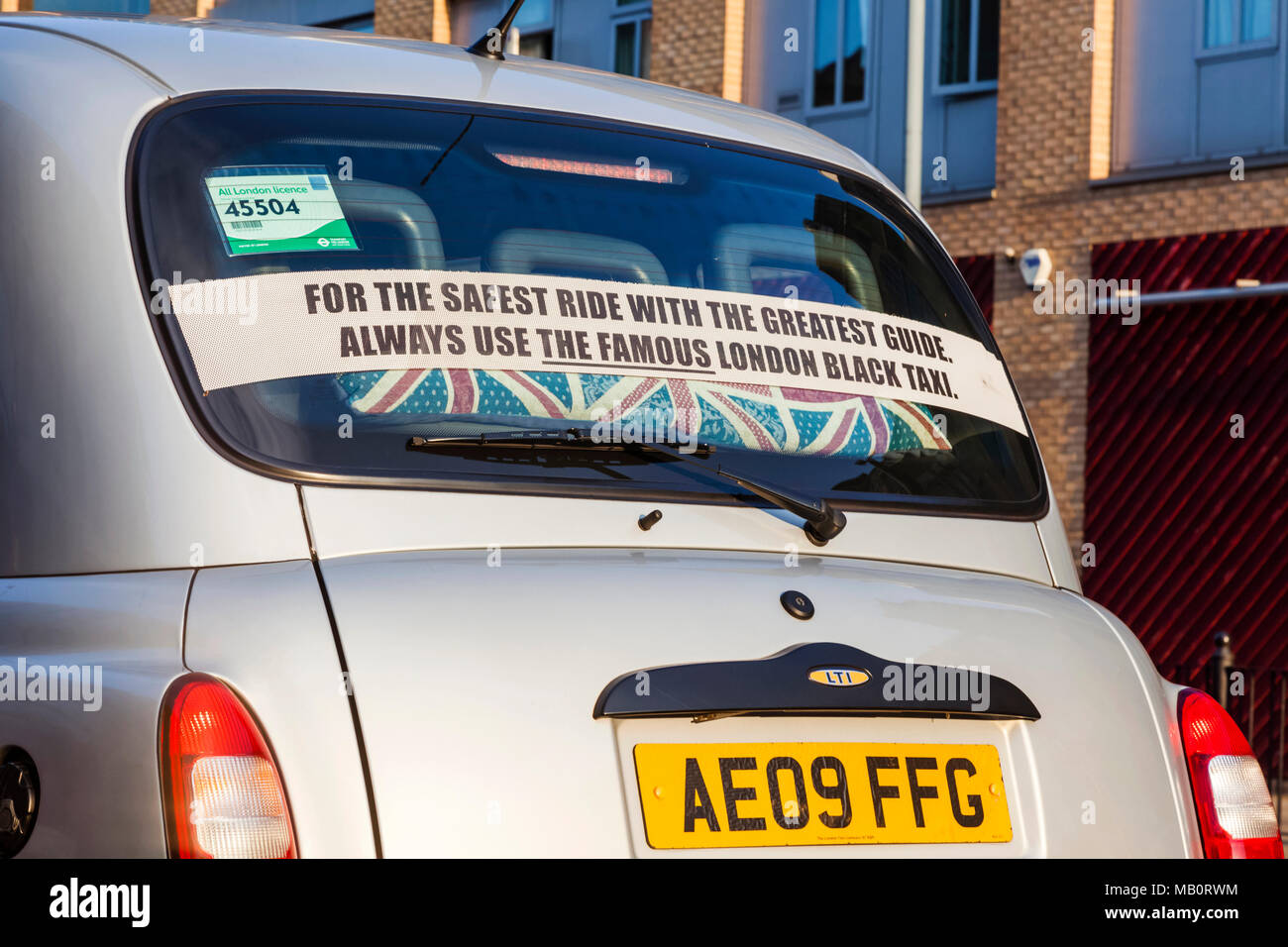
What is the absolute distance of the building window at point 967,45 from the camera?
56.5ft

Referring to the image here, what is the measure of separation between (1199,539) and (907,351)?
1338 centimetres

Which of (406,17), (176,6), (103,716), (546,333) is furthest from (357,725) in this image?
(176,6)

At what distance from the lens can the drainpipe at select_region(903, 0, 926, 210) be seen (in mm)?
12391

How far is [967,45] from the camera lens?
682 inches

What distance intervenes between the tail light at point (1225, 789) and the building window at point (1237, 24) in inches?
546

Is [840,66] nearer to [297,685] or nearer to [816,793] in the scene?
[816,793]

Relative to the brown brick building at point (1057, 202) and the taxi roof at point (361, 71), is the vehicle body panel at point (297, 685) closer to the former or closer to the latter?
the taxi roof at point (361, 71)

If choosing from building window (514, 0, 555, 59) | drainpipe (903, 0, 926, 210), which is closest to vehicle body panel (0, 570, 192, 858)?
drainpipe (903, 0, 926, 210)

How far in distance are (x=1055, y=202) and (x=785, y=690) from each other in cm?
1495

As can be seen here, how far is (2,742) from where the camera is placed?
2.35 metres

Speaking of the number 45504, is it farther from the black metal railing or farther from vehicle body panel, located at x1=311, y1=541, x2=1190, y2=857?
the black metal railing

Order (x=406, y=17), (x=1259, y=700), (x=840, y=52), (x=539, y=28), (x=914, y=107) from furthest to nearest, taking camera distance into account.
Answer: (x=406, y=17) < (x=539, y=28) < (x=840, y=52) < (x=1259, y=700) < (x=914, y=107)

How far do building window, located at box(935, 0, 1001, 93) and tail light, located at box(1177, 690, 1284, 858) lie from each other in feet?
49.8

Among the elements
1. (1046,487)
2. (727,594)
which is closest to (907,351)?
(1046,487)
